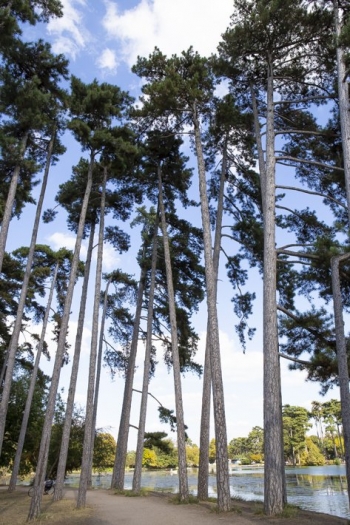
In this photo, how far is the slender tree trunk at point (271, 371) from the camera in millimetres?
8047

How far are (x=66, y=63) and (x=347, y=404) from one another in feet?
39.6

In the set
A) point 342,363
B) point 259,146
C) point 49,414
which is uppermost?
point 259,146

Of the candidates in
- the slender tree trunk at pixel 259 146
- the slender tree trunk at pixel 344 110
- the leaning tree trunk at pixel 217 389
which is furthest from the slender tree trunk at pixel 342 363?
the slender tree trunk at pixel 259 146

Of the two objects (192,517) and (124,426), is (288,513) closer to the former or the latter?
(192,517)

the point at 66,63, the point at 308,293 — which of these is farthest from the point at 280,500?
the point at 66,63

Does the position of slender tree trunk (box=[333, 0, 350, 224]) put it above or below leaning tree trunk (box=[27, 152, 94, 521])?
above

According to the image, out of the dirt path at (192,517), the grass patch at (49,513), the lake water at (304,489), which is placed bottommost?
the lake water at (304,489)

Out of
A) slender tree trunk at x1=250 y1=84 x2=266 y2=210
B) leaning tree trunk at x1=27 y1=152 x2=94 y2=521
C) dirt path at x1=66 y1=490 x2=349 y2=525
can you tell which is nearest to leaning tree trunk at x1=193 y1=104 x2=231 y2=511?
dirt path at x1=66 y1=490 x2=349 y2=525

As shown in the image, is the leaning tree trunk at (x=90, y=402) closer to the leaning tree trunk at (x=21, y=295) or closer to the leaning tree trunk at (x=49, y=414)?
the leaning tree trunk at (x=49, y=414)

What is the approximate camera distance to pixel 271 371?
352 inches

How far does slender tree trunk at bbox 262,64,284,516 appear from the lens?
805cm

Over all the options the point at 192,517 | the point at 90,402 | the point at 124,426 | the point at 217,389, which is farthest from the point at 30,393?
the point at 192,517

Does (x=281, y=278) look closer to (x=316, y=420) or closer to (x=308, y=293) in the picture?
(x=308, y=293)

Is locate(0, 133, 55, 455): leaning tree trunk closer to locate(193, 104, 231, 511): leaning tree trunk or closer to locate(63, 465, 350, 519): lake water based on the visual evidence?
locate(193, 104, 231, 511): leaning tree trunk
